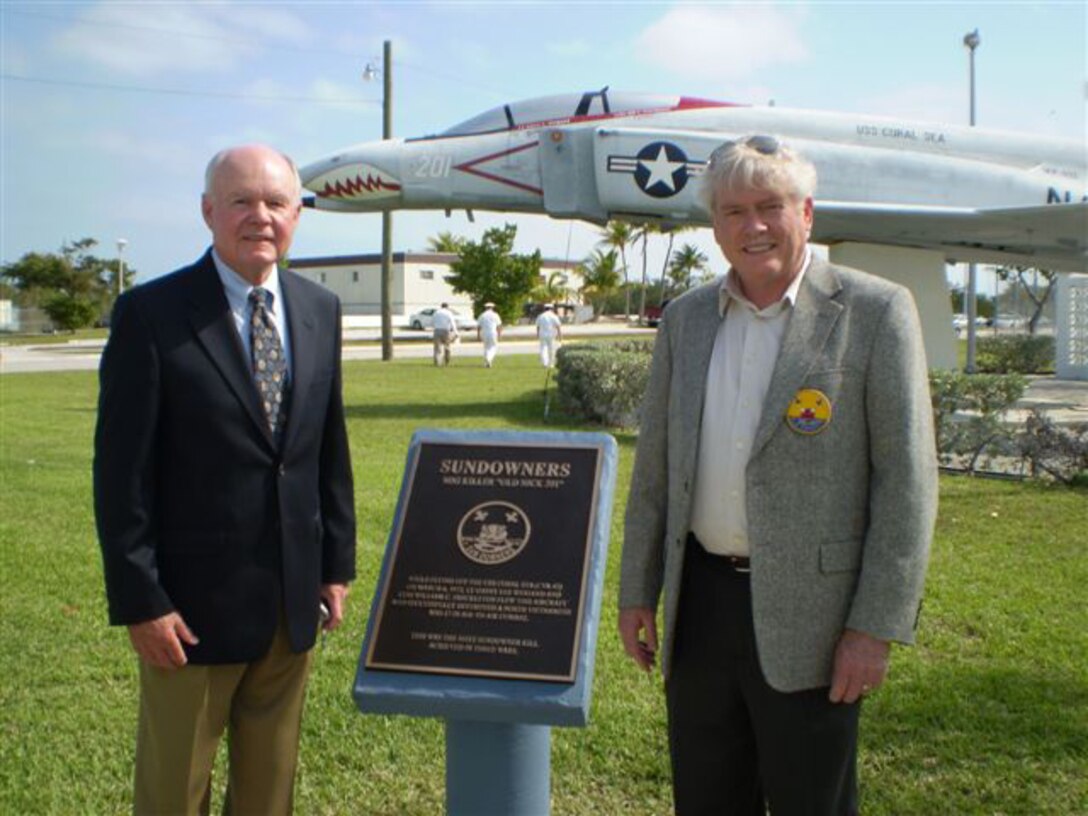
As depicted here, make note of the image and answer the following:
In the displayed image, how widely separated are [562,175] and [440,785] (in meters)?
11.4

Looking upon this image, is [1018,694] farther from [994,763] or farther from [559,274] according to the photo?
[559,274]

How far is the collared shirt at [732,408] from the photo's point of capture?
246 cm

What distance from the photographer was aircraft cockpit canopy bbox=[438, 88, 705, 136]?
14305mm

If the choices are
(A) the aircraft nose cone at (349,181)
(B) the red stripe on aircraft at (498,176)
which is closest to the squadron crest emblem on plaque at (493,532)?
(B) the red stripe on aircraft at (498,176)

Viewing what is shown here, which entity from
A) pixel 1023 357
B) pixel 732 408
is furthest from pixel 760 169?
pixel 1023 357

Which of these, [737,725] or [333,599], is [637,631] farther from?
[333,599]

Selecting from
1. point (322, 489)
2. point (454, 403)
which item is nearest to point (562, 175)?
point (454, 403)

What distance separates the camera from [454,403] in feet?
53.5

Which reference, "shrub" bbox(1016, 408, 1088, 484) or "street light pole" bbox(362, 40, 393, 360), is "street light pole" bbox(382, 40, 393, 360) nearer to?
"street light pole" bbox(362, 40, 393, 360)

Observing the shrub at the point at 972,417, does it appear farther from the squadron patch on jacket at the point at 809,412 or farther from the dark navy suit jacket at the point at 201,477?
the dark navy suit jacket at the point at 201,477

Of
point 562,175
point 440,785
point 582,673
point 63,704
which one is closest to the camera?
point 582,673

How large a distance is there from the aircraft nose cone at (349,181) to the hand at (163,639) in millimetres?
12797

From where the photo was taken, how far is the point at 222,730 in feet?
9.05

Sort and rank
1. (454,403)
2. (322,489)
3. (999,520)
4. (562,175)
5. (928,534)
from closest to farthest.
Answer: (928,534), (322,489), (999,520), (562,175), (454,403)
